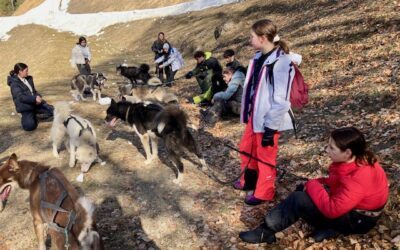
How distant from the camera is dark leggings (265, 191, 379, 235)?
4461 millimetres

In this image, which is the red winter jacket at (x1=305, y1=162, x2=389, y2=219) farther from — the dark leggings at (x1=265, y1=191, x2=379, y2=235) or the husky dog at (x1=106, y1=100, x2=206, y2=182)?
the husky dog at (x1=106, y1=100, x2=206, y2=182)

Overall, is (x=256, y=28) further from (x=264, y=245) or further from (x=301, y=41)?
(x=301, y=41)

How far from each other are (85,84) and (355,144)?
12.1m

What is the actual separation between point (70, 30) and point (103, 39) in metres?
8.94

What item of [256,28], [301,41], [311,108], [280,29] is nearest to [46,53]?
[280,29]

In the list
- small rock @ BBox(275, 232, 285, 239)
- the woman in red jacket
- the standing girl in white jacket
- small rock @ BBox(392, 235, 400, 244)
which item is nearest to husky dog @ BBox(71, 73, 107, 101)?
the standing girl in white jacket

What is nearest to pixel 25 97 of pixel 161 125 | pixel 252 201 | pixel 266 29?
pixel 161 125

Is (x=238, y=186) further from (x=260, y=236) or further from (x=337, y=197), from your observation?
(x=337, y=197)

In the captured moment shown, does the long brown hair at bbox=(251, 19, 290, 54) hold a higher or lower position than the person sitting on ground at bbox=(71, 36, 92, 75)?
higher

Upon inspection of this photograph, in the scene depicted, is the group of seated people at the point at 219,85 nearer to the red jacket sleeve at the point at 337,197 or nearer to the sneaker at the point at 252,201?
the sneaker at the point at 252,201

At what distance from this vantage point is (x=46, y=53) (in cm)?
2875

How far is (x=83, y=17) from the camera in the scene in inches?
1725

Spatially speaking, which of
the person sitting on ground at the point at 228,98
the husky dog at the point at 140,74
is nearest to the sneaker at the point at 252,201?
the person sitting on ground at the point at 228,98

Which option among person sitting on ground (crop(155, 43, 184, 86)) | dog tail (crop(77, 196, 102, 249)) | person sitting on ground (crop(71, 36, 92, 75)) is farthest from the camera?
person sitting on ground (crop(71, 36, 92, 75))
